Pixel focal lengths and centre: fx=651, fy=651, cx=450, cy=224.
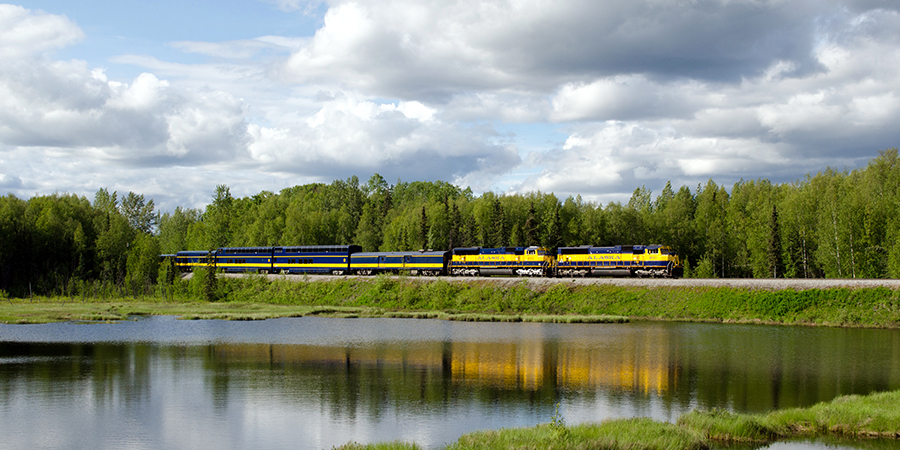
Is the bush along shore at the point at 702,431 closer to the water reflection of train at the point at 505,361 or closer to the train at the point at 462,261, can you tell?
the water reflection of train at the point at 505,361

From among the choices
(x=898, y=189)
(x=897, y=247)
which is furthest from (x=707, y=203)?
(x=897, y=247)

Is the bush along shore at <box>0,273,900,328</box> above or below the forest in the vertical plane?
below

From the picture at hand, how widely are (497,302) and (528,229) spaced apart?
39.4 meters

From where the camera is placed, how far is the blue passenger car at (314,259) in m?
98.6

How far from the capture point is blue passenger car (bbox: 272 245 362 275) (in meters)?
98.6

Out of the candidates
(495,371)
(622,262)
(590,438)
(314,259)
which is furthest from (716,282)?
(314,259)

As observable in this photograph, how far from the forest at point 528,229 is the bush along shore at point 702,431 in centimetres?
5730

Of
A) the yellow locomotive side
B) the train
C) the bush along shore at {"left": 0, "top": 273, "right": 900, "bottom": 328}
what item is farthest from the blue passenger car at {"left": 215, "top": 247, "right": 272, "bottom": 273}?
the yellow locomotive side

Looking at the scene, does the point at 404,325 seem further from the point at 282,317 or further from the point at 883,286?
the point at 883,286

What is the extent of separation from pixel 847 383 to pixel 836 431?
33.7 feet

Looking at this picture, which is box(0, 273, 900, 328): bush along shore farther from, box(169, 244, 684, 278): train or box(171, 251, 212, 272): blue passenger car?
box(171, 251, 212, 272): blue passenger car

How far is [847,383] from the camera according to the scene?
31859 millimetres

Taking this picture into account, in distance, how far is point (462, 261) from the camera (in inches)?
3472

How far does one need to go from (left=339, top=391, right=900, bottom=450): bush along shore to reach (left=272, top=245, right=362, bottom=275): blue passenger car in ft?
257
